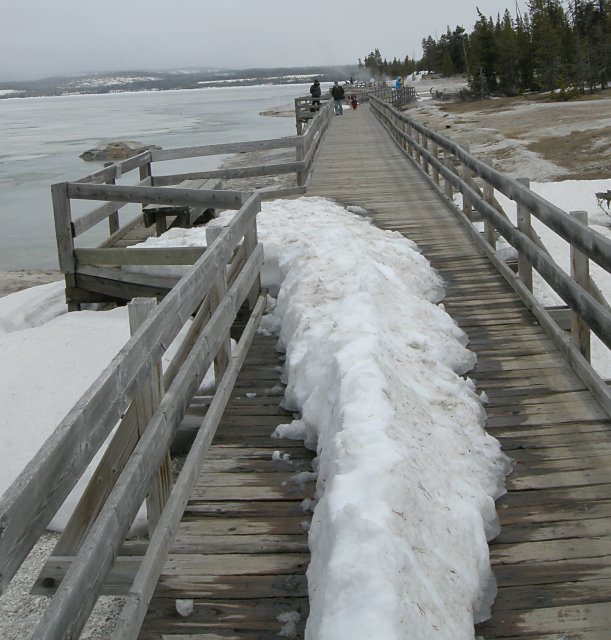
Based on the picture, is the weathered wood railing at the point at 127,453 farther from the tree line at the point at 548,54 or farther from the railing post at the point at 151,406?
the tree line at the point at 548,54

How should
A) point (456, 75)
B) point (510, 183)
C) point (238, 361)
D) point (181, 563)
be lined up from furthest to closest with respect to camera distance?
point (456, 75) → point (510, 183) → point (238, 361) → point (181, 563)

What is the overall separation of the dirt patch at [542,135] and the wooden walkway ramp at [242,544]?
12.7 m

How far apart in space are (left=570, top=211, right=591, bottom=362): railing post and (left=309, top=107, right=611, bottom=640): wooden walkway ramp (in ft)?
0.66

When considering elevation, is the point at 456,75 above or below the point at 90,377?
above

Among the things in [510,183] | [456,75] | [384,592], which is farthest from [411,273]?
[456,75]

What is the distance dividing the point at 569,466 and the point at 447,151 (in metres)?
8.16

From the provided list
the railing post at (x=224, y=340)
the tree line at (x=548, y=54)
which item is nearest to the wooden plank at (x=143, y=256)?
the railing post at (x=224, y=340)

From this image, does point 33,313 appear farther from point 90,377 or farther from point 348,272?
point 348,272

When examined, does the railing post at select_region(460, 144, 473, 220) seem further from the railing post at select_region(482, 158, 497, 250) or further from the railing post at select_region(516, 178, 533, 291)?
the railing post at select_region(516, 178, 533, 291)

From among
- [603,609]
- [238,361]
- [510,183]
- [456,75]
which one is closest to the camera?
[603,609]

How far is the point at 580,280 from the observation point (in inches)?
199

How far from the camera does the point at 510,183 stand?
6.78m

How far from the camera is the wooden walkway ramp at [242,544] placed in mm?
3035

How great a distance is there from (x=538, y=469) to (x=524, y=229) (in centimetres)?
311
